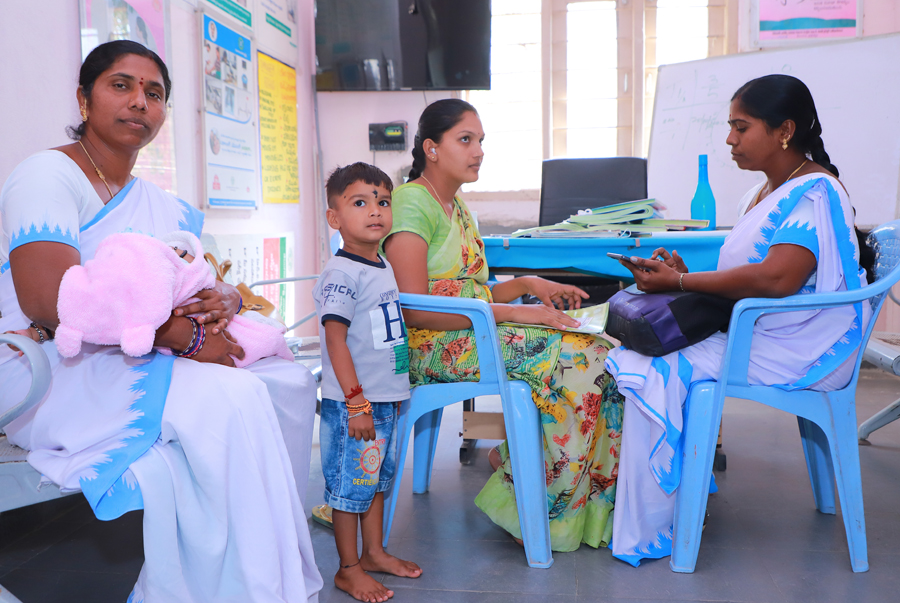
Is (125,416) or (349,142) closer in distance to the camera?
(125,416)

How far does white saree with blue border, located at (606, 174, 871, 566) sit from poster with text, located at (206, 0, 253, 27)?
8.68ft

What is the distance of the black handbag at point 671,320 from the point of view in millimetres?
1517

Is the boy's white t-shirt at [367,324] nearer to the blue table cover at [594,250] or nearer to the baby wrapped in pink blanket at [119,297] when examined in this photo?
the baby wrapped in pink blanket at [119,297]

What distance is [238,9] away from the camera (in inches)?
131

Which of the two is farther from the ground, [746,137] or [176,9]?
[176,9]

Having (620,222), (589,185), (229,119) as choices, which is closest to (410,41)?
(229,119)

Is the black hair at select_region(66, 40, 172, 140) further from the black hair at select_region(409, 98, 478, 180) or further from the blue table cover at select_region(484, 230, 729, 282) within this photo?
the blue table cover at select_region(484, 230, 729, 282)

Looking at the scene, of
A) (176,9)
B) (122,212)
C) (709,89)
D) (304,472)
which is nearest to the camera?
(122,212)

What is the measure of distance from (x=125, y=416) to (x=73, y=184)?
48 centimetres

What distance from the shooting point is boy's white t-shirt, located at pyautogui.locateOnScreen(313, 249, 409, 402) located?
1.43 metres

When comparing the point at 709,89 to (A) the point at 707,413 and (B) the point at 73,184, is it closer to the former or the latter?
(A) the point at 707,413

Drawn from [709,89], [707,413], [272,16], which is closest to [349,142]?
[272,16]

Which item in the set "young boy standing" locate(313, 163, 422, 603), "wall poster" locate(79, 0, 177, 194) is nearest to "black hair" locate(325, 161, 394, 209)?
"young boy standing" locate(313, 163, 422, 603)

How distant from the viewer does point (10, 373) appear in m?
1.17
